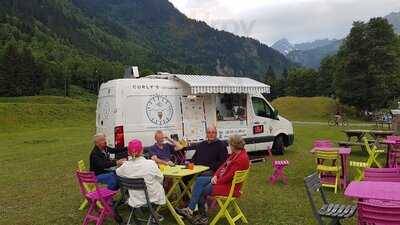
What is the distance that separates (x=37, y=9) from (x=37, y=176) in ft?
582

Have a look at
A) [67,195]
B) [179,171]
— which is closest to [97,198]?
[179,171]

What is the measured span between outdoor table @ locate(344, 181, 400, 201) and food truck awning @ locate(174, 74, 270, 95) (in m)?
7.45

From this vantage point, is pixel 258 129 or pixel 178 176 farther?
pixel 258 129

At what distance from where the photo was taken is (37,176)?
12641mm

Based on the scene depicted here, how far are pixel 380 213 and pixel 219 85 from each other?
910 centimetres

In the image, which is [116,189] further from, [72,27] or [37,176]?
[72,27]

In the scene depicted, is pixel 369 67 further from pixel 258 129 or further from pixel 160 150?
pixel 160 150

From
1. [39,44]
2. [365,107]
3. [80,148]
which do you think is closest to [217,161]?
[80,148]

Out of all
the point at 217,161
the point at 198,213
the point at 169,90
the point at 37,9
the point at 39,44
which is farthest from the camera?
the point at 37,9

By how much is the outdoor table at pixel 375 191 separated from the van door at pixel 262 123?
915cm

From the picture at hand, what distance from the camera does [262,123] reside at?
587 inches

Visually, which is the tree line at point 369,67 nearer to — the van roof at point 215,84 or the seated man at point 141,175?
the van roof at point 215,84

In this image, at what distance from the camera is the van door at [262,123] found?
14.7 meters

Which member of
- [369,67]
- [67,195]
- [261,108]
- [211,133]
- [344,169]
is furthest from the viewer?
[369,67]
